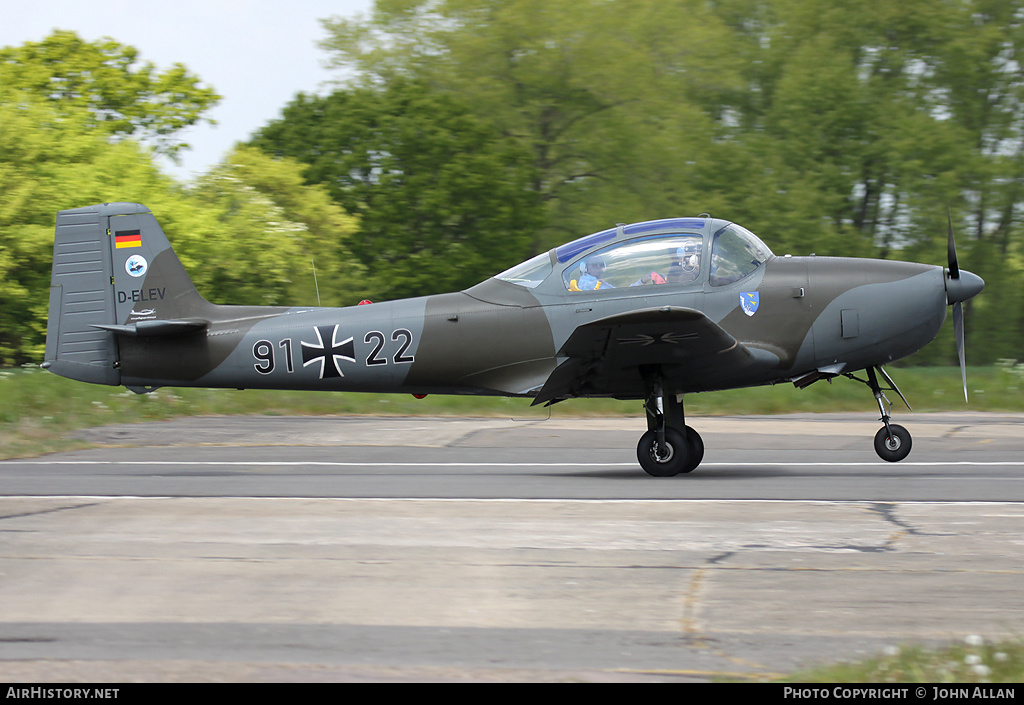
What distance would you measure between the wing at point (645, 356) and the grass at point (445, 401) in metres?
8.33

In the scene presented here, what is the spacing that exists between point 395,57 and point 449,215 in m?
8.02

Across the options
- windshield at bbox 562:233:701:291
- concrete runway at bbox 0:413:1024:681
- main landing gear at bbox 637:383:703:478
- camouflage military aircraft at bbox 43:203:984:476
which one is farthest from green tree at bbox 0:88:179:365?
main landing gear at bbox 637:383:703:478

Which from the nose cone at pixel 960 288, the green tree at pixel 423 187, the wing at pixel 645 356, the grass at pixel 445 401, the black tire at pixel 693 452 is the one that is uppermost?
the green tree at pixel 423 187

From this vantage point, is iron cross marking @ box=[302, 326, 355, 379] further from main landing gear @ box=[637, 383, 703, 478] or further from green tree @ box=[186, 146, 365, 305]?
green tree @ box=[186, 146, 365, 305]

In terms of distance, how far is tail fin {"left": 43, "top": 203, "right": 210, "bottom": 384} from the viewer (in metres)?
11.4

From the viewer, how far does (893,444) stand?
10.7m

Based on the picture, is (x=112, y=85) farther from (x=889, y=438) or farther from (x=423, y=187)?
(x=889, y=438)

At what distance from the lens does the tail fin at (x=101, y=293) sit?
37.6 ft

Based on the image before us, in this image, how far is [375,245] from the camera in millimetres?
32750

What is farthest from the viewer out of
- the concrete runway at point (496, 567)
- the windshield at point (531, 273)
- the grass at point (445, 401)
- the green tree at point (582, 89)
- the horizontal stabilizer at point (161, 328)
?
the green tree at point (582, 89)

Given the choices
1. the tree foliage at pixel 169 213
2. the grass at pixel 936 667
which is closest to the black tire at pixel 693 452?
the grass at pixel 936 667

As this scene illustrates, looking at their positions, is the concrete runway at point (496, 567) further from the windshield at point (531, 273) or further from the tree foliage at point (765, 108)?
the tree foliage at point (765, 108)

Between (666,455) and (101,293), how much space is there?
6.57 m

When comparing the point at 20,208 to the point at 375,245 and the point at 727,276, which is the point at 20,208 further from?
the point at 727,276
